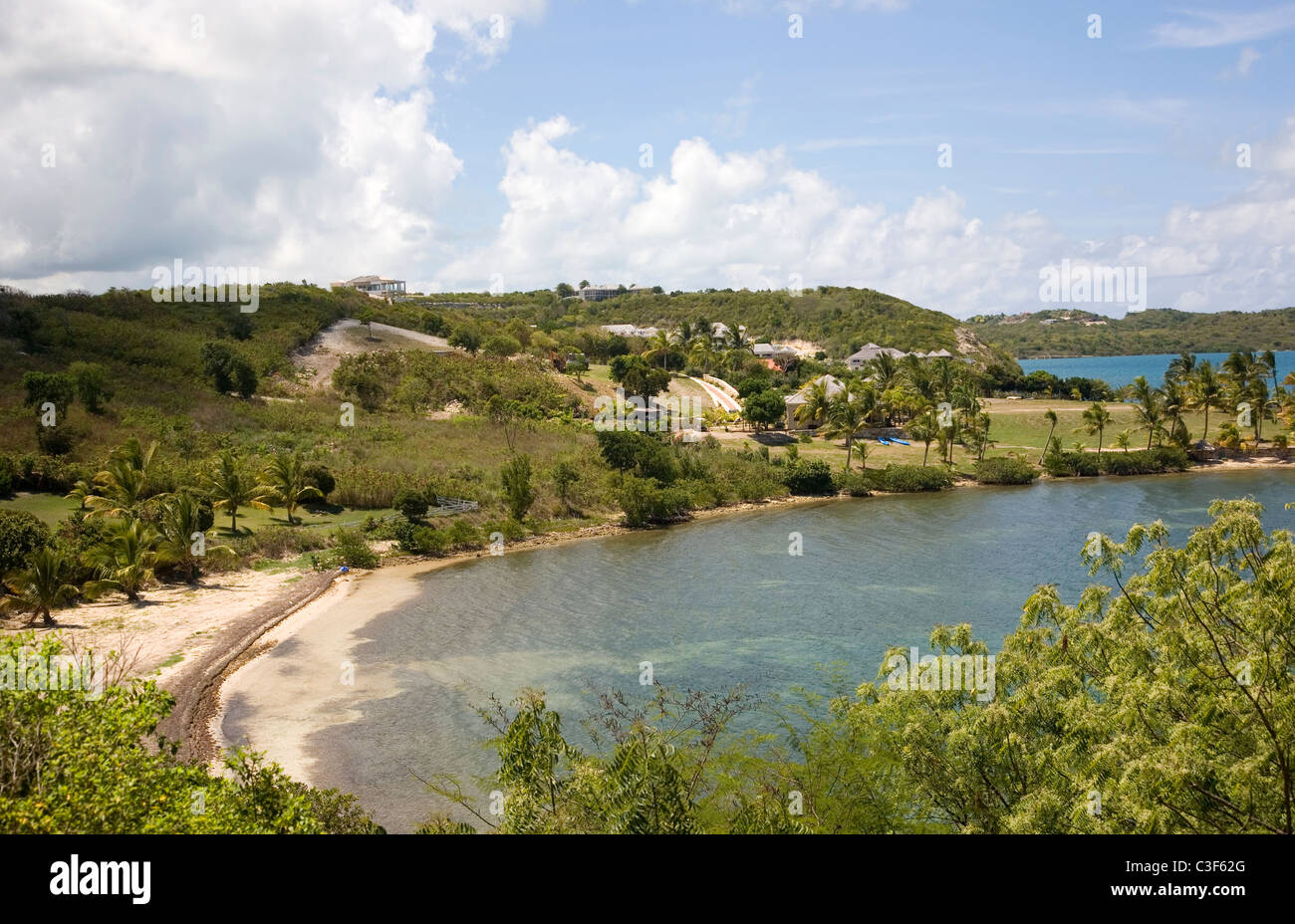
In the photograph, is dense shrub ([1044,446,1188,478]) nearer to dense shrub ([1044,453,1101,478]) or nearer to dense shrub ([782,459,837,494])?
dense shrub ([1044,453,1101,478])

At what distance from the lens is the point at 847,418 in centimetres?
5825

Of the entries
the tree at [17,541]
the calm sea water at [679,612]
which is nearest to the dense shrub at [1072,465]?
the calm sea water at [679,612]

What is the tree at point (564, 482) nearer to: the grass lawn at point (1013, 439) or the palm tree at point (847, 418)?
the grass lawn at point (1013, 439)

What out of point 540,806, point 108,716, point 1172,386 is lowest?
point 540,806

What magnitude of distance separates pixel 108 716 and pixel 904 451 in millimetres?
57814

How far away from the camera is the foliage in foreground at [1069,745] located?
8883 millimetres

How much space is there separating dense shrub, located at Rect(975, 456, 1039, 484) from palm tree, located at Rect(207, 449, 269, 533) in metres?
42.2

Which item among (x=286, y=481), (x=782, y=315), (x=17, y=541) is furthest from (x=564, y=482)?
(x=782, y=315)

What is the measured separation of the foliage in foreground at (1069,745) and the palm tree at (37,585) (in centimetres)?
1833

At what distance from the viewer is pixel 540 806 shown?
11.4m

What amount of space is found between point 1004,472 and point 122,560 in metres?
48.4
